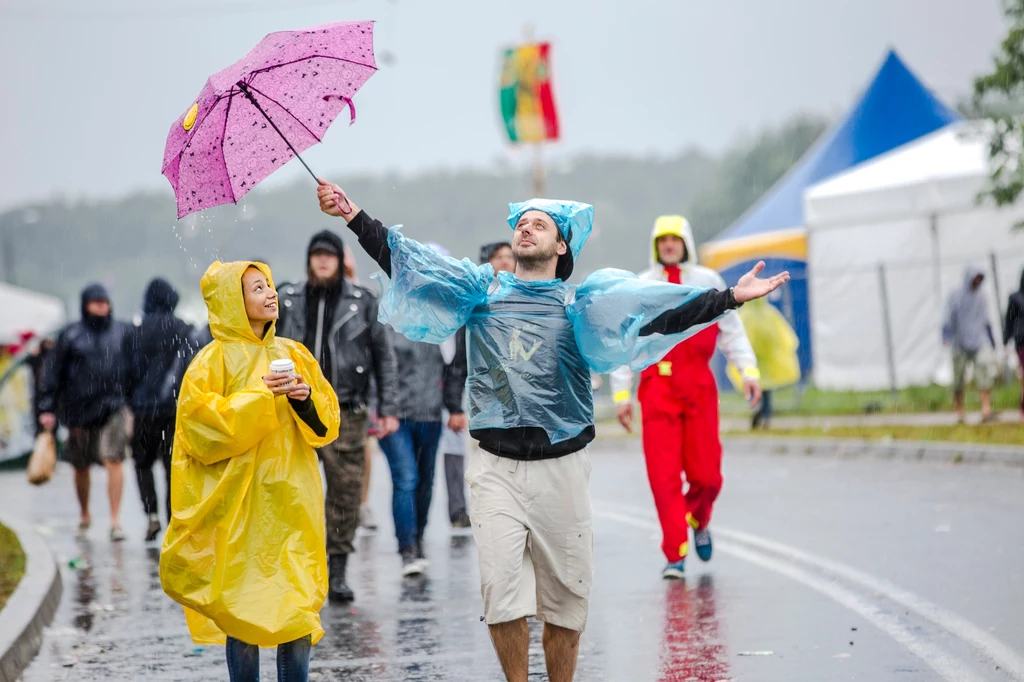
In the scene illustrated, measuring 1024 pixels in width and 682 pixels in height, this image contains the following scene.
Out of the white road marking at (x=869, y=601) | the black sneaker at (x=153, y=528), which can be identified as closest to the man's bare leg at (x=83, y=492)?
the black sneaker at (x=153, y=528)

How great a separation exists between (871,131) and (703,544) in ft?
66.0

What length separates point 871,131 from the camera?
27.4 meters

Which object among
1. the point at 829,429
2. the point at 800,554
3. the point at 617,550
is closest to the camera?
the point at 800,554

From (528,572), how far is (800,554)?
14.6 feet

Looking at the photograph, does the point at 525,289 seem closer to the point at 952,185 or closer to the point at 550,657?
the point at 550,657

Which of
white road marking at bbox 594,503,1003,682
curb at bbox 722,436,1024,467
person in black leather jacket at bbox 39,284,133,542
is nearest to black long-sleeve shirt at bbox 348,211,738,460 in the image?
white road marking at bbox 594,503,1003,682

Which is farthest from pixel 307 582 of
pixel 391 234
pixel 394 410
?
pixel 394 410

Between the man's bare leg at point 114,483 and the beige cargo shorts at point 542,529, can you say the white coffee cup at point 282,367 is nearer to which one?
the beige cargo shorts at point 542,529

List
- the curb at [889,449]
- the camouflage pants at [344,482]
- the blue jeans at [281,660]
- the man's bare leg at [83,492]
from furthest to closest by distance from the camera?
1. the curb at [889,449]
2. the man's bare leg at [83,492]
3. the camouflage pants at [344,482]
4. the blue jeans at [281,660]

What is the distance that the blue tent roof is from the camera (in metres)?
27.1

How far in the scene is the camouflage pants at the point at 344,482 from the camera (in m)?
8.28

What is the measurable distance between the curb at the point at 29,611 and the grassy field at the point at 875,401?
1284cm

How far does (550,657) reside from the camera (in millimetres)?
5359

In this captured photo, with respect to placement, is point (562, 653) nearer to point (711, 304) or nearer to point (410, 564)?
point (711, 304)
